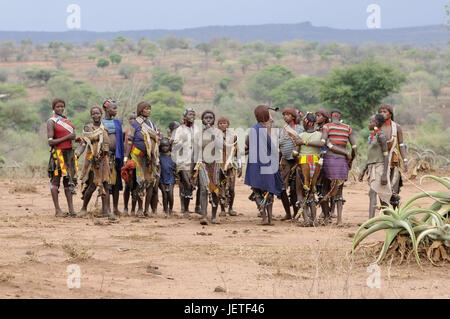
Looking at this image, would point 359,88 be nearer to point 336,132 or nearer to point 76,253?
point 336,132

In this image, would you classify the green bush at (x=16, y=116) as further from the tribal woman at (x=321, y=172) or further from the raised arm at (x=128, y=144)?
the tribal woman at (x=321, y=172)

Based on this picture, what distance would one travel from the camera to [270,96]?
4641 centimetres

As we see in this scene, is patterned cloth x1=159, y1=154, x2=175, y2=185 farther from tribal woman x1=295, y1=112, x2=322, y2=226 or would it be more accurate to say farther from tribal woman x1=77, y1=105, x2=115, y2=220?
tribal woman x1=295, y1=112, x2=322, y2=226

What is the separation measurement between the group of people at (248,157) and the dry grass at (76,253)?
253 cm

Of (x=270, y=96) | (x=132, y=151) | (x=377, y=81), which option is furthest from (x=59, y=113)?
(x=270, y=96)

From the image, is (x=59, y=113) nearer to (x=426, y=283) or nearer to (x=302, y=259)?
(x=302, y=259)

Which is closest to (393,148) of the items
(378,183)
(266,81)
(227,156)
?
(378,183)

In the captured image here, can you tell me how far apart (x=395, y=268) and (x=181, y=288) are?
2.15 m

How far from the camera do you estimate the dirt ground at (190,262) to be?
5668mm

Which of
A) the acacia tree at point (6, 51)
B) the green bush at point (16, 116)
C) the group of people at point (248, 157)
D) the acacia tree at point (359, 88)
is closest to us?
the group of people at point (248, 157)

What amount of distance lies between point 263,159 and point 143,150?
172cm

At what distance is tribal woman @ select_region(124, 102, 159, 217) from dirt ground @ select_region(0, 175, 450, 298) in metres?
0.53

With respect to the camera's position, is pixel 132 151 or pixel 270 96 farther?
pixel 270 96

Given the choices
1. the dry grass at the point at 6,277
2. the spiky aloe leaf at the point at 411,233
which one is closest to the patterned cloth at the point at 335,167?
the spiky aloe leaf at the point at 411,233
